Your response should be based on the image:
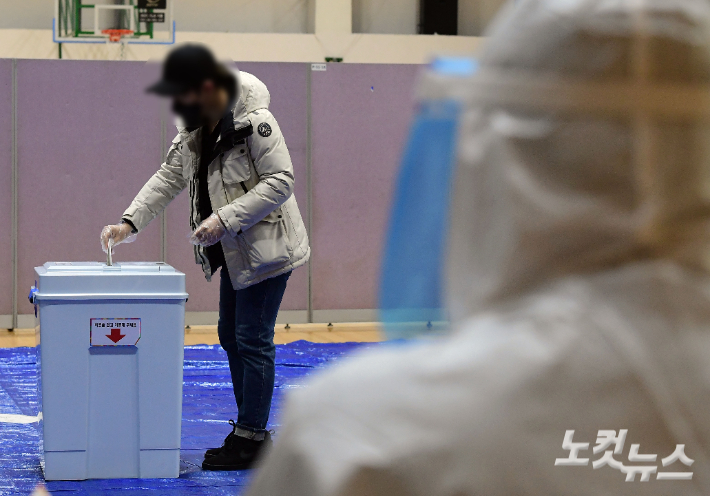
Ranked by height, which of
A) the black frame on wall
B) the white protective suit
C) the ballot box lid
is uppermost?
the black frame on wall

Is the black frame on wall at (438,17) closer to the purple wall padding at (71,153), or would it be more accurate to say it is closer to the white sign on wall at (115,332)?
the purple wall padding at (71,153)

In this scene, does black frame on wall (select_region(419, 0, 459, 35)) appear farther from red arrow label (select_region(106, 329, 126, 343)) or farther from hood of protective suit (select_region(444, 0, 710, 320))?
hood of protective suit (select_region(444, 0, 710, 320))

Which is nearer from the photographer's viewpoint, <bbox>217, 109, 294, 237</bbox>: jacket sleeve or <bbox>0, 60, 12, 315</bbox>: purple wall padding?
<bbox>217, 109, 294, 237</bbox>: jacket sleeve

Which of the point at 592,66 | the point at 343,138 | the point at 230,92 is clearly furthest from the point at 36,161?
the point at 592,66

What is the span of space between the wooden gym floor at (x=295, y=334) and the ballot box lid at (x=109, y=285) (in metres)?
2.84

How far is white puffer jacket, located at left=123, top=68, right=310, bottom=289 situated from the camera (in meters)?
2.83

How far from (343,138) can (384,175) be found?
0.41 m

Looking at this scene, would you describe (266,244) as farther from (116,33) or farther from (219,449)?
(116,33)

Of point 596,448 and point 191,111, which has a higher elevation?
point 191,111

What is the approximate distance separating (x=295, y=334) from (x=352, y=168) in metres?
1.34

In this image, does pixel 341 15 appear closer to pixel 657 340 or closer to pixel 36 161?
pixel 36 161

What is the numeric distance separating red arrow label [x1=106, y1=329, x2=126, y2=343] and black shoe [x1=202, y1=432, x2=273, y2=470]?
517 millimetres

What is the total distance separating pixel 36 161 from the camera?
20.4 feet

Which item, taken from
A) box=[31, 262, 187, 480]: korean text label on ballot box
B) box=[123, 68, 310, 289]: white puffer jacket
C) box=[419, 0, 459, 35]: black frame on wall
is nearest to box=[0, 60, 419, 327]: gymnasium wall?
box=[123, 68, 310, 289]: white puffer jacket
